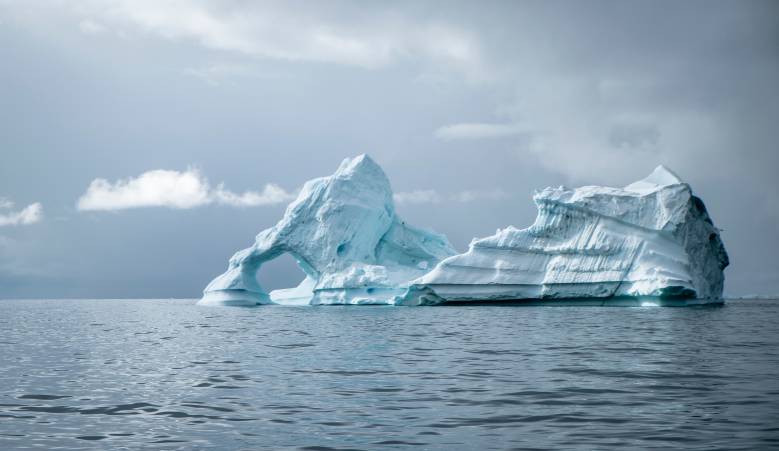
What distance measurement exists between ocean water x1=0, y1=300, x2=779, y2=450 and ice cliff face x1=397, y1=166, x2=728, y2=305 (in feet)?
51.1

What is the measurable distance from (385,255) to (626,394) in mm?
33706

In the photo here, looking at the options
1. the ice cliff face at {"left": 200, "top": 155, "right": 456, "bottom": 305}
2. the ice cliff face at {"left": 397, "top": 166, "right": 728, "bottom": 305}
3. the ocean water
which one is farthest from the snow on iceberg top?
the ocean water

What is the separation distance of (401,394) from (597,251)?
957 inches

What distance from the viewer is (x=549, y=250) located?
32.0 meters

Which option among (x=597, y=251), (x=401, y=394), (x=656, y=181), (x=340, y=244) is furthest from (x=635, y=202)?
(x=401, y=394)

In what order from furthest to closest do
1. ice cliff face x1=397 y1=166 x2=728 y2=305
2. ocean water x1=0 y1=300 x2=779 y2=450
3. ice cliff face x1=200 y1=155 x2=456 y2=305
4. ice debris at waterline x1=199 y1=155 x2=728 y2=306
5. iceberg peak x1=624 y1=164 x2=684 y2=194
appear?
ice cliff face x1=200 y1=155 x2=456 y2=305, iceberg peak x1=624 y1=164 x2=684 y2=194, ice debris at waterline x1=199 y1=155 x2=728 y2=306, ice cliff face x1=397 y1=166 x2=728 y2=305, ocean water x1=0 y1=300 x2=779 y2=450

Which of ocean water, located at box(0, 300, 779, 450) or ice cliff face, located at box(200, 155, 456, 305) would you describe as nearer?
ocean water, located at box(0, 300, 779, 450)

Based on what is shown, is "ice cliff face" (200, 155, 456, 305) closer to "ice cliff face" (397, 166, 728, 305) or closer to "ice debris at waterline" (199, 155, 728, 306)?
"ice debris at waterline" (199, 155, 728, 306)

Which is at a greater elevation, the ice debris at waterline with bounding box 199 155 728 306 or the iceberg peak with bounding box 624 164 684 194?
the iceberg peak with bounding box 624 164 684 194

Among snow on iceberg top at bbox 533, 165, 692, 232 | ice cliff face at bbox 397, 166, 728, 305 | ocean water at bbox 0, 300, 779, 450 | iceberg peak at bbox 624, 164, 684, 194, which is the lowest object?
ocean water at bbox 0, 300, 779, 450

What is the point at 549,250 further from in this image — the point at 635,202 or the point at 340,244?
the point at 340,244

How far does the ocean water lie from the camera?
5.93 meters

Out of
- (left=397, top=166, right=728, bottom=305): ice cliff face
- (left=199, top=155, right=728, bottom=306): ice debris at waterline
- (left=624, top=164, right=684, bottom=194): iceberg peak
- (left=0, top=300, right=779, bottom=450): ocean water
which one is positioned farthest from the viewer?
(left=624, top=164, right=684, bottom=194): iceberg peak

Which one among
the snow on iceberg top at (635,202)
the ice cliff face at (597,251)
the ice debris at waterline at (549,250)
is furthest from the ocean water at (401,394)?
the snow on iceberg top at (635,202)
